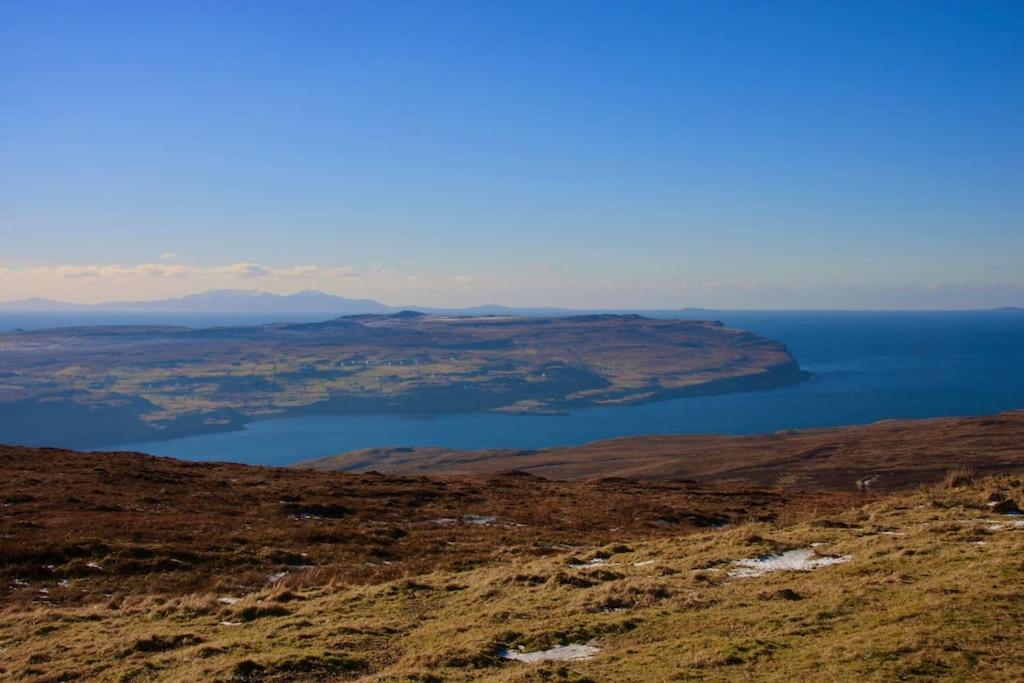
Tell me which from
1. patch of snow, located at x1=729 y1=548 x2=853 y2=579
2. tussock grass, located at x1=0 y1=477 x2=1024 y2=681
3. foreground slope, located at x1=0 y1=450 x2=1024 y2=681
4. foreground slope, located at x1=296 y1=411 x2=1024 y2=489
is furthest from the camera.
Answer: foreground slope, located at x1=296 y1=411 x2=1024 y2=489

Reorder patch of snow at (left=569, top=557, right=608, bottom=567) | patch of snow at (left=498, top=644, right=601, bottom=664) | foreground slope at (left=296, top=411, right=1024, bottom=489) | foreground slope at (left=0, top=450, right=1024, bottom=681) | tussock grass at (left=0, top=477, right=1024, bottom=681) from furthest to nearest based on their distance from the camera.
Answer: foreground slope at (left=296, top=411, right=1024, bottom=489)
patch of snow at (left=569, top=557, right=608, bottom=567)
patch of snow at (left=498, top=644, right=601, bottom=664)
foreground slope at (left=0, top=450, right=1024, bottom=681)
tussock grass at (left=0, top=477, right=1024, bottom=681)

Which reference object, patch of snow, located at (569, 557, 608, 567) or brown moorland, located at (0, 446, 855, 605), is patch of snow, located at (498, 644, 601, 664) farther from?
brown moorland, located at (0, 446, 855, 605)

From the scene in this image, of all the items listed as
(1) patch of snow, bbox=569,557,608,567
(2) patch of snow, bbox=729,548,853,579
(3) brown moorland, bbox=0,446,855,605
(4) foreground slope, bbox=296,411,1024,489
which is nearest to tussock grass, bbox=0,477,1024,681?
(2) patch of snow, bbox=729,548,853,579

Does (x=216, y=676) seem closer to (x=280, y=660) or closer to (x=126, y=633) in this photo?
(x=280, y=660)

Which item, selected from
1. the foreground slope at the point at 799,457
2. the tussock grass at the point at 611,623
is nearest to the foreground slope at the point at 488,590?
the tussock grass at the point at 611,623

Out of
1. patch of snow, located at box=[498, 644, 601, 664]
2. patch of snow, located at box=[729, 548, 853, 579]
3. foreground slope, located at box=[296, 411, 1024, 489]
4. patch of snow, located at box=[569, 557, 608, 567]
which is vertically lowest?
foreground slope, located at box=[296, 411, 1024, 489]

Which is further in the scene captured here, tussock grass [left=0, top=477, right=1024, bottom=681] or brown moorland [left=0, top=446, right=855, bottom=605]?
brown moorland [left=0, top=446, right=855, bottom=605]

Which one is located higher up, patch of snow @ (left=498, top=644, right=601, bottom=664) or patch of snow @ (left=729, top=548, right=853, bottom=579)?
patch of snow @ (left=498, top=644, right=601, bottom=664)
